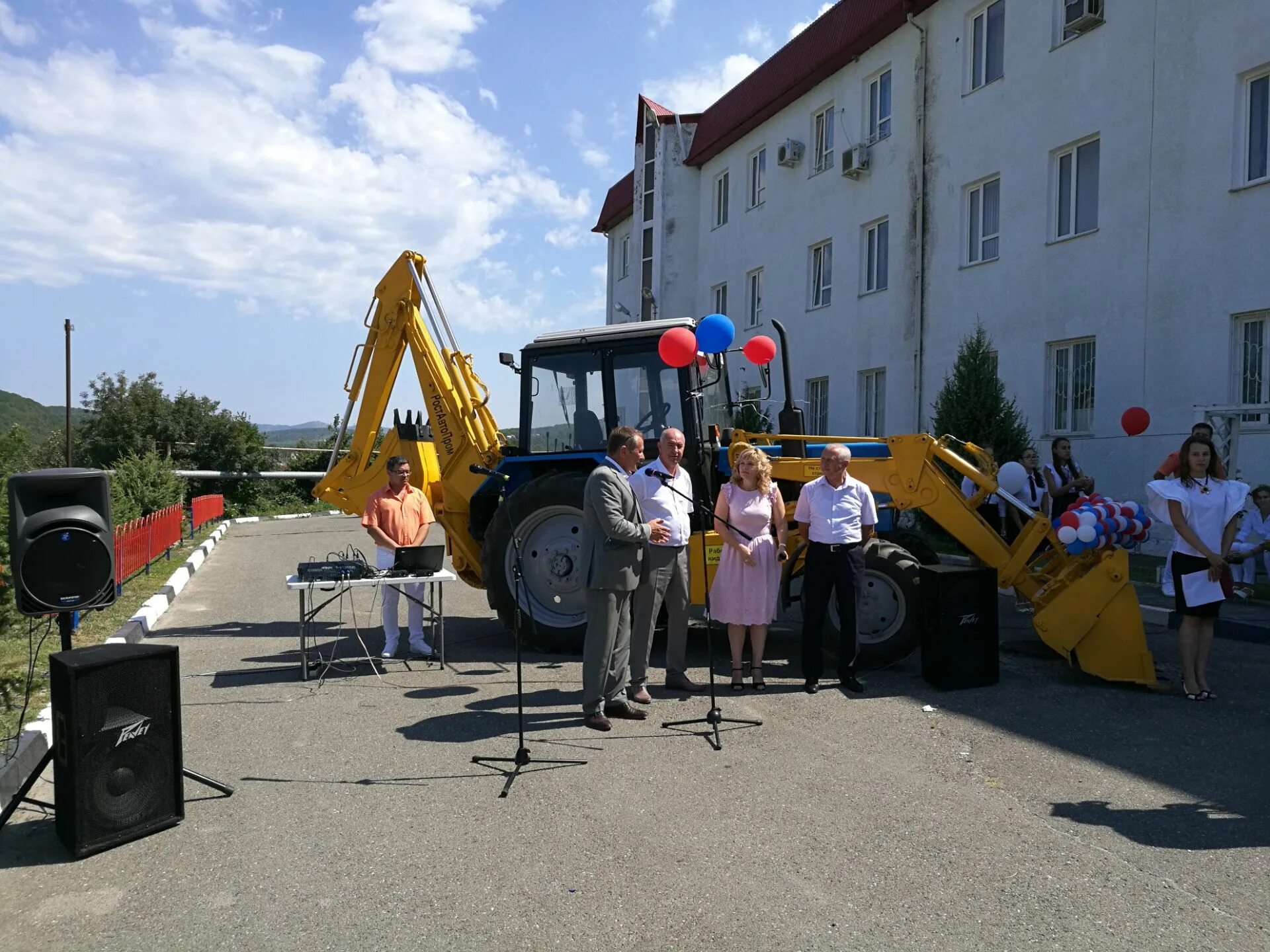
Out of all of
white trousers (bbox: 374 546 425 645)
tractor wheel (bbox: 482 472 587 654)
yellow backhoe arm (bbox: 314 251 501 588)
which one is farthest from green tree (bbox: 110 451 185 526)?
tractor wheel (bbox: 482 472 587 654)

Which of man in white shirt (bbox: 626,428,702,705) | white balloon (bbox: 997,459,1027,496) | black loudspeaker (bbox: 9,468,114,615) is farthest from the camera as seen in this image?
white balloon (bbox: 997,459,1027,496)

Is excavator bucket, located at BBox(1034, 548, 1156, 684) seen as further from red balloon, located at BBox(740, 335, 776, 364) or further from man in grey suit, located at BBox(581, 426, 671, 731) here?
man in grey suit, located at BBox(581, 426, 671, 731)

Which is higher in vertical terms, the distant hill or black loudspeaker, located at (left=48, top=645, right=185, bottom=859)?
the distant hill

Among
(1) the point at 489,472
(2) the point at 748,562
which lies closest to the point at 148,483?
(1) the point at 489,472

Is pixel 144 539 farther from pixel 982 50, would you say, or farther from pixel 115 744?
pixel 982 50

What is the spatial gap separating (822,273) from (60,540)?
63.1 ft

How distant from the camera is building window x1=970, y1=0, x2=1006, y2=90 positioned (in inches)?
676

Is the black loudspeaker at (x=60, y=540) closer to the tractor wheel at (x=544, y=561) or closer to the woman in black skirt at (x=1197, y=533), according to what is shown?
the tractor wheel at (x=544, y=561)

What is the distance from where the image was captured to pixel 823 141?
2203 centimetres

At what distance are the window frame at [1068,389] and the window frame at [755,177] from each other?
33.7 feet

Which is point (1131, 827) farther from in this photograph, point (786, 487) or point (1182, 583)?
point (786, 487)


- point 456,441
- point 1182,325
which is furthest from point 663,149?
point 456,441

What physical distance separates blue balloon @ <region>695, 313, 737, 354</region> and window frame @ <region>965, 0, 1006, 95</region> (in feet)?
38.6

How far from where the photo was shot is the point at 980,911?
12.0 ft
